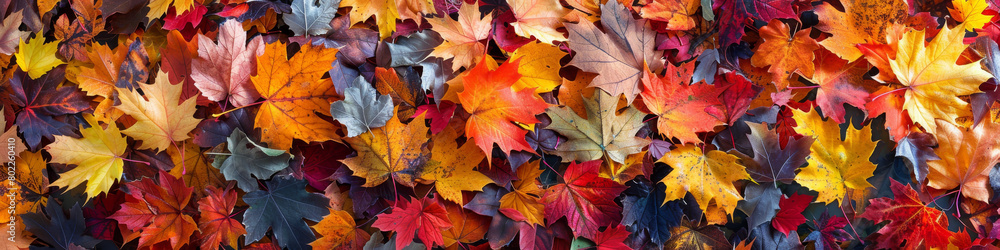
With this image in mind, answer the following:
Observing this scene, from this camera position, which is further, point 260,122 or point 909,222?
point 909,222

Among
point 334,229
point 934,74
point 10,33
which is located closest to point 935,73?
point 934,74

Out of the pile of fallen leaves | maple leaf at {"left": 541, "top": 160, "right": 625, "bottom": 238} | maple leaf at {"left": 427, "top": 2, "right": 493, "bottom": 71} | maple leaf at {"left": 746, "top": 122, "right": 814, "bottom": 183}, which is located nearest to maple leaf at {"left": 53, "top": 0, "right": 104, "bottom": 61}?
the pile of fallen leaves

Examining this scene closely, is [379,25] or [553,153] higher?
[379,25]

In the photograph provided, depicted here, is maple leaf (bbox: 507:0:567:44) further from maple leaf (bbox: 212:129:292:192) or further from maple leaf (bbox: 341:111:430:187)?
maple leaf (bbox: 212:129:292:192)

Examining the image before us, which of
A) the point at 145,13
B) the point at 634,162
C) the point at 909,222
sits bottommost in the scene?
the point at 909,222

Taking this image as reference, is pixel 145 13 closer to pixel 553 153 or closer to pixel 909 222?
pixel 553 153

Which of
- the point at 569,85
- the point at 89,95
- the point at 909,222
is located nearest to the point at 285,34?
the point at 89,95

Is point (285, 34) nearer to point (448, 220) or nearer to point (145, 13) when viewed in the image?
point (145, 13)
